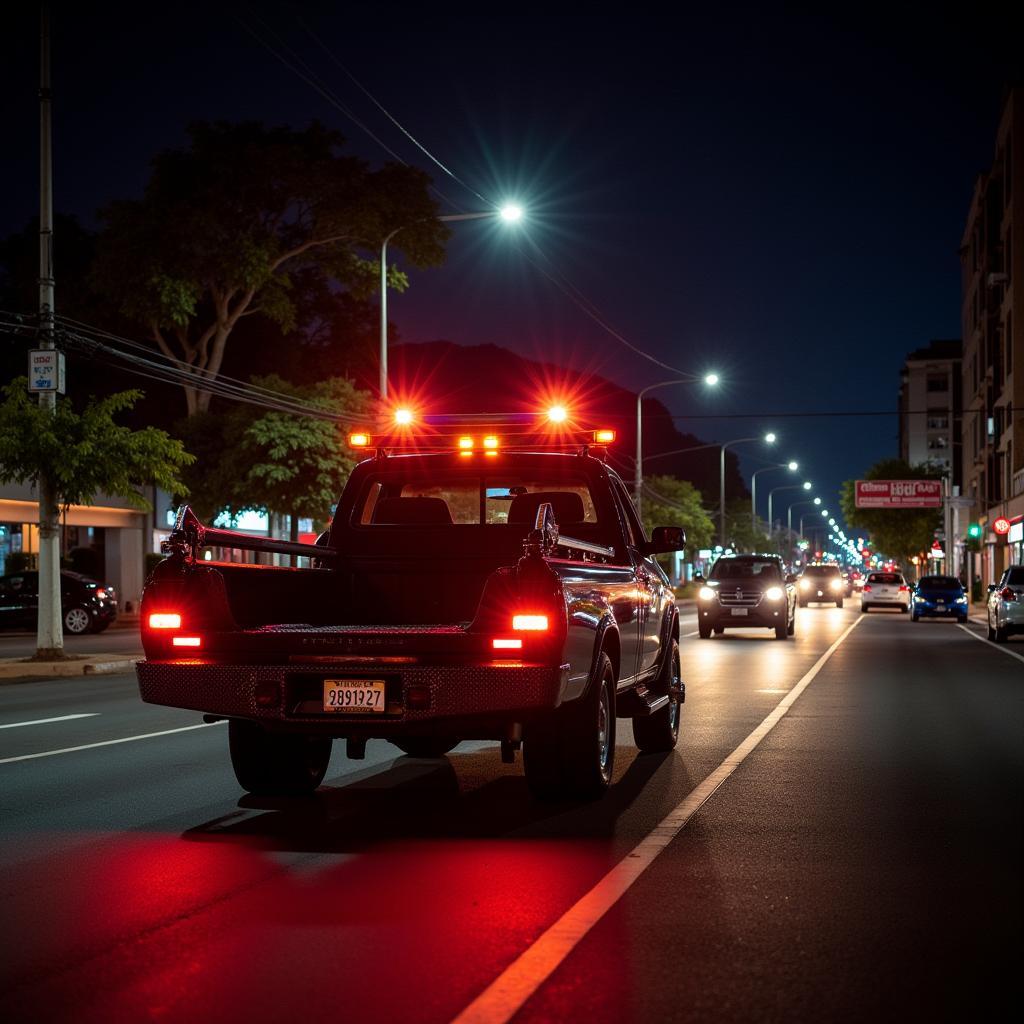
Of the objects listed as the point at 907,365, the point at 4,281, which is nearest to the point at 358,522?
the point at 4,281

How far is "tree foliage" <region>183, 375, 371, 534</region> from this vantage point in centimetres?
4250

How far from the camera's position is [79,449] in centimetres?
2423

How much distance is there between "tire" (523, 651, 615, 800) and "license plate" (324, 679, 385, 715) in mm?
1067

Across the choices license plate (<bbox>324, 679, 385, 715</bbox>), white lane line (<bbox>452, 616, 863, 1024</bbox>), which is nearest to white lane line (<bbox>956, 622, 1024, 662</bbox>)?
white lane line (<bbox>452, 616, 863, 1024</bbox>)

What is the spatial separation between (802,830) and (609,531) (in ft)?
9.83

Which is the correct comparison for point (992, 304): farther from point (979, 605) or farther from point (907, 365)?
point (907, 365)

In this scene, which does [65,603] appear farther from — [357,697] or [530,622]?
[530,622]

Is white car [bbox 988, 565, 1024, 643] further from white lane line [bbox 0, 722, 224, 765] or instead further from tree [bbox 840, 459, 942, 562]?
tree [bbox 840, 459, 942, 562]

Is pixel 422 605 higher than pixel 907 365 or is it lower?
lower

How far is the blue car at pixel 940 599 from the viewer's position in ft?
149

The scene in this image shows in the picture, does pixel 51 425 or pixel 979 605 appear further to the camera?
pixel 979 605

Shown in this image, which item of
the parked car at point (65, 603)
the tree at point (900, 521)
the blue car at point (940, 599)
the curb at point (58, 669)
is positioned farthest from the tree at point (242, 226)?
the tree at point (900, 521)

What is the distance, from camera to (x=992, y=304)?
75.4 m

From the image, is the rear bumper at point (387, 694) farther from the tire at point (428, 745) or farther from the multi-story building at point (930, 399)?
the multi-story building at point (930, 399)
